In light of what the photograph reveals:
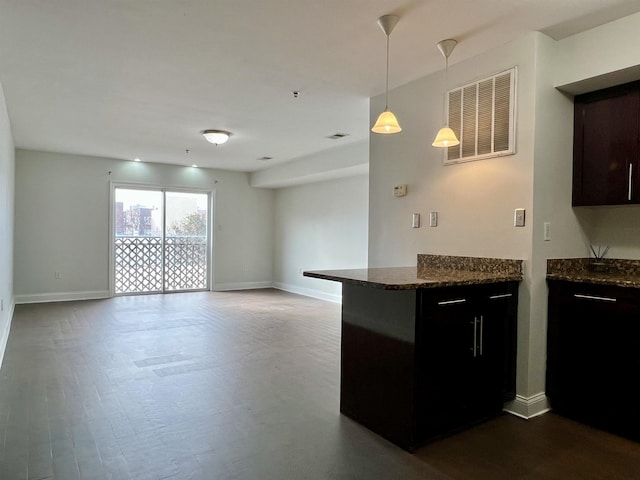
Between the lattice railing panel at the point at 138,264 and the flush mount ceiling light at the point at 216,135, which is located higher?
the flush mount ceiling light at the point at 216,135

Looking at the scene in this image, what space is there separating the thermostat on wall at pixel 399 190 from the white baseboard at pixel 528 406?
1778 mm

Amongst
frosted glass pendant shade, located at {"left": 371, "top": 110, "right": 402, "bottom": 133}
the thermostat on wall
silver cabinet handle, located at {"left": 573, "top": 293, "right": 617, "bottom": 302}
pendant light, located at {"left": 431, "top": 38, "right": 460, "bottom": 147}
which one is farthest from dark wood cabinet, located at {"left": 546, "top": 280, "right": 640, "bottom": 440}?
frosted glass pendant shade, located at {"left": 371, "top": 110, "right": 402, "bottom": 133}

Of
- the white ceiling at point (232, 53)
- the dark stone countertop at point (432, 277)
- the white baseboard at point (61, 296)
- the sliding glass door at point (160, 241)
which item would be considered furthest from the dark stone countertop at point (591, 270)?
the white baseboard at point (61, 296)

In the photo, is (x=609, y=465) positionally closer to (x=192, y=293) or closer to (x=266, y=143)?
(x=266, y=143)

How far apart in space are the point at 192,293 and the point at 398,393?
6.59m

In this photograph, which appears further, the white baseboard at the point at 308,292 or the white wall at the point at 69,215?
the white baseboard at the point at 308,292

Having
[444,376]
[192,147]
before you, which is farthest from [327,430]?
[192,147]

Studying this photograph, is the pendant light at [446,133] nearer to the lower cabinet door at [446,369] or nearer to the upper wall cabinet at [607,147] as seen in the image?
the upper wall cabinet at [607,147]

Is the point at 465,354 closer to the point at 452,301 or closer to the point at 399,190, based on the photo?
the point at 452,301

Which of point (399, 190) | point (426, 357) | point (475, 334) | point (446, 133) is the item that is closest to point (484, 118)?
point (446, 133)

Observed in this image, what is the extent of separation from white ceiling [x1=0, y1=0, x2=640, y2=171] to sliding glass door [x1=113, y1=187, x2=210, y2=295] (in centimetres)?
281

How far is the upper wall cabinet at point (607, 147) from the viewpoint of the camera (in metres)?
2.68

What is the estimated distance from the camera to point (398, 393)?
231 centimetres

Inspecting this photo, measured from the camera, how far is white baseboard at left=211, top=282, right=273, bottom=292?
8.72m
